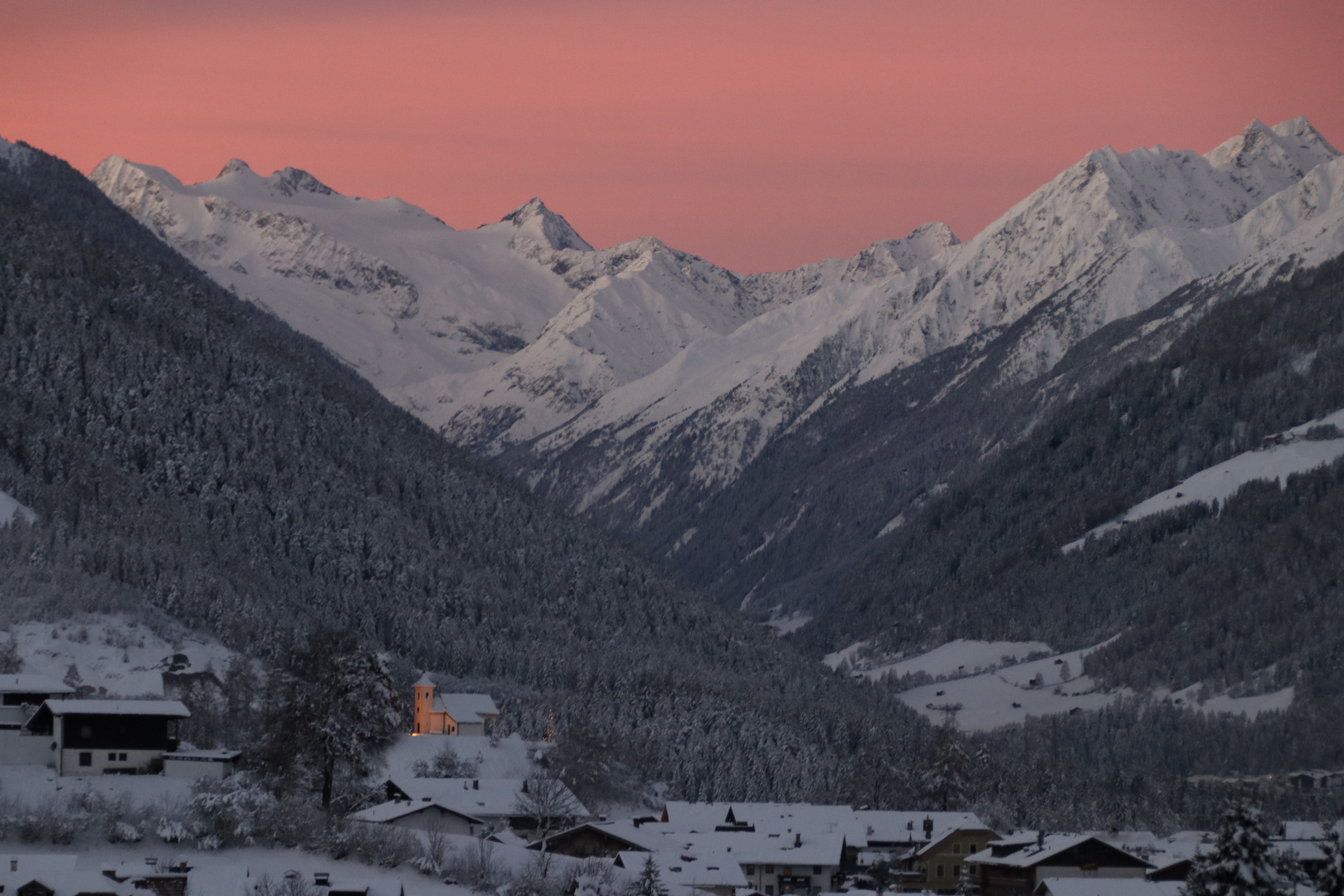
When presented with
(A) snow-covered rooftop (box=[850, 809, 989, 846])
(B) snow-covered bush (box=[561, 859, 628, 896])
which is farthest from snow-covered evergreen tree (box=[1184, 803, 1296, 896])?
(A) snow-covered rooftop (box=[850, 809, 989, 846])

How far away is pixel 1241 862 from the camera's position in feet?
307

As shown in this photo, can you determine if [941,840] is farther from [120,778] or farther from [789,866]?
[120,778]

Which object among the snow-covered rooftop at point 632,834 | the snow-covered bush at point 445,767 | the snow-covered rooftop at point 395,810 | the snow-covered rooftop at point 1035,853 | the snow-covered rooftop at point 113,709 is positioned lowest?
the snow-covered rooftop at point 1035,853

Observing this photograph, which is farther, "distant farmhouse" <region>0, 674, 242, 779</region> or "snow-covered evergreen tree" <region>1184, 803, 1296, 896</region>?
"distant farmhouse" <region>0, 674, 242, 779</region>

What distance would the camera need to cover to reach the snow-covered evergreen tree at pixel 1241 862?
306ft

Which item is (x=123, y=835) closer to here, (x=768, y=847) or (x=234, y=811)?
(x=234, y=811)

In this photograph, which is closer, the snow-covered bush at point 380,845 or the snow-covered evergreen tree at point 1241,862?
the snow-covered evergreen tree at point 1241,862

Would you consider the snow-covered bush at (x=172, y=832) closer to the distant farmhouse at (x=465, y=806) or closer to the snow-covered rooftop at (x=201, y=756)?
the snow-covered rooftop at (x=201, y=756)

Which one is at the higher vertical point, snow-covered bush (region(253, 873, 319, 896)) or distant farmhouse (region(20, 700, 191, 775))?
distant farmhouse (region(20, 700, 191, 775))

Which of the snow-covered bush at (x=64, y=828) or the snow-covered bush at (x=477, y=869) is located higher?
the snow-covered bush at (x=64, y=828)

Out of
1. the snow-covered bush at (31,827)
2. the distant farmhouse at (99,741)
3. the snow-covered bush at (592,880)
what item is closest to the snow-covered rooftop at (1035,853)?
the snow-covered bush at (592,880)

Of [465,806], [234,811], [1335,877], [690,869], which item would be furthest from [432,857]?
[1335,877]

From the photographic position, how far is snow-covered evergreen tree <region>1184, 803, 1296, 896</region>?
93250mm

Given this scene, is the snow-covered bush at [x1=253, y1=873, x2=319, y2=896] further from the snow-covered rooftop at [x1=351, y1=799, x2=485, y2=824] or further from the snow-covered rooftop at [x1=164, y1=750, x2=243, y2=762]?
the snow-covered rooftop at [x1=351, y1=799, x2=485, y2=824]
